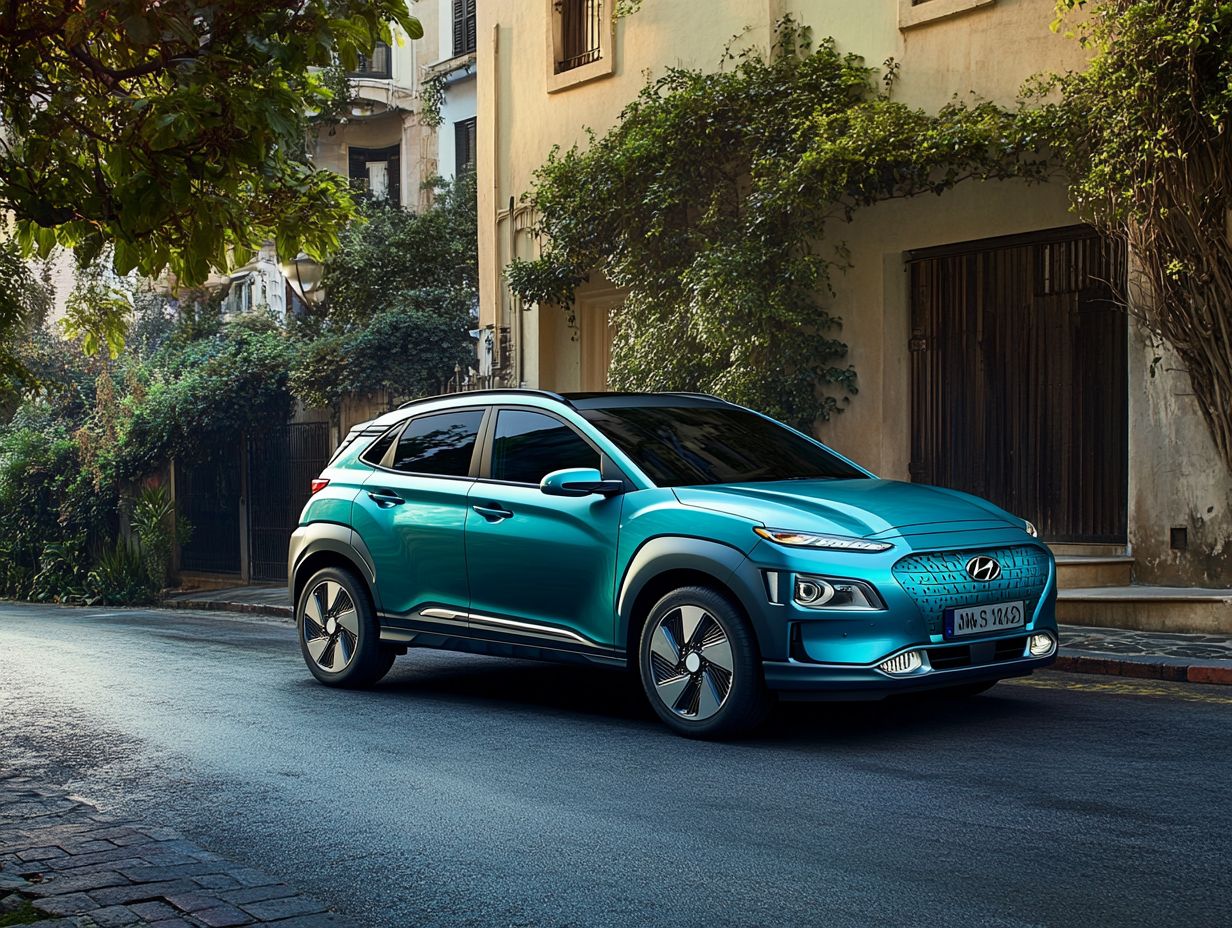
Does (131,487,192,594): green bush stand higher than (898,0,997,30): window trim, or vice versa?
(898,0,997,30): window trim

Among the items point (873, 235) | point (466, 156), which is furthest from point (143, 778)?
point (466, 156)

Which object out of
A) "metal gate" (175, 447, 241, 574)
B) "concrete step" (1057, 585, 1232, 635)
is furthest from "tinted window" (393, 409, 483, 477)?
"metal gate" (175, 447, 241, 574)

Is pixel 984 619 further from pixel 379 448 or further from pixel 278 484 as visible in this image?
pixel 278 484

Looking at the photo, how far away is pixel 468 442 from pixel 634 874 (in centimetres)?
436

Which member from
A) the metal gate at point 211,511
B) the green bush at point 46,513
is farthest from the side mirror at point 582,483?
the green bush at point 46,513

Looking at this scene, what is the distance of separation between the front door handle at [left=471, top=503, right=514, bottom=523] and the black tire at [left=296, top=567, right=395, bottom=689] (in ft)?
4.28

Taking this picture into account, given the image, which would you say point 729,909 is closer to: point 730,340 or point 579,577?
point 579,577

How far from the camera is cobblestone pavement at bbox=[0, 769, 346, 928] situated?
4598 mm

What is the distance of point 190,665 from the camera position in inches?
468

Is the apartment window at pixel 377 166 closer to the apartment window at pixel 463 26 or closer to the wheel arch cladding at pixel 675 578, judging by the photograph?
the apartment window at pixel 463 26

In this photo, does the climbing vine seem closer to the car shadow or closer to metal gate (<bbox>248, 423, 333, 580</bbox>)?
metal gate (<bbox>248, 423, 333, 580</bbox>)

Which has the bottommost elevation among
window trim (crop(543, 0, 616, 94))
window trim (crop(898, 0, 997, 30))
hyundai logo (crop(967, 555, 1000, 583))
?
hyundai logo (crop(967, 555, 1000, 583))

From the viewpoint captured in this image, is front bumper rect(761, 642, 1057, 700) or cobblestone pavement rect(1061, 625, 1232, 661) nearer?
front bumper rect(761, 642, 1057, 700)

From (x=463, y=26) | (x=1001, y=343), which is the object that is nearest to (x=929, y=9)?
(x=1001, y=343)
